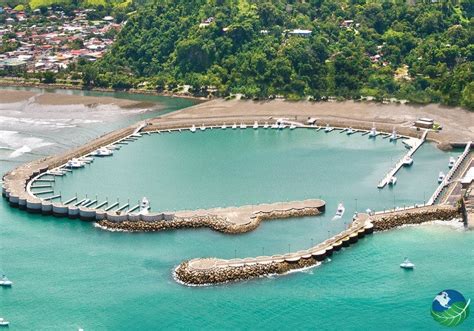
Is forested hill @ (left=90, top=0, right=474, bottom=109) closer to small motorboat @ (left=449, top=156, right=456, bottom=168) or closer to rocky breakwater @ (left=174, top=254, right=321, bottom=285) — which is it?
small motorboat @ (left=449, top=156, right=456, bottom=168)

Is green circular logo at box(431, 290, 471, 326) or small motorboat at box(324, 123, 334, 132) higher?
small motorboat at box(324, 123, 334, 132)

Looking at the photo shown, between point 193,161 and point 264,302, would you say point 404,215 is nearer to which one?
point 264,302

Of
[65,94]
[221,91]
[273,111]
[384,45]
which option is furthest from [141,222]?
[384,45]

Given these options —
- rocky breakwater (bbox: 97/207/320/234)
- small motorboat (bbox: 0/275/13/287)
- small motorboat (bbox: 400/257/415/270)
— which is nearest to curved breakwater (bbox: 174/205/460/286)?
small motorboat (bbox: 400/257/415/270)

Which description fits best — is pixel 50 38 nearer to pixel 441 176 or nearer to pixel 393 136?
pixel 393 136

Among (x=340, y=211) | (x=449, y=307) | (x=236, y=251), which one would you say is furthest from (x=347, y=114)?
(x=449, y=307)

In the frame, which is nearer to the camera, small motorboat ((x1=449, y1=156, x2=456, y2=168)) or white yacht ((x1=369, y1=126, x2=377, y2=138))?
small motorboat ((x1=449, y1=156, x2=456, y2=168))

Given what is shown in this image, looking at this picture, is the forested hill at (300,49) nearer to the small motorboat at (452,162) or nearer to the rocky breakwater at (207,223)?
the small motorboat at (452,162)

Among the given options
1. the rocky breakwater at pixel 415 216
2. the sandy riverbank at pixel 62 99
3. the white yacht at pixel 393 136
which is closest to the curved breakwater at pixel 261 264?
the rocky breakwater at pixel 415 216
